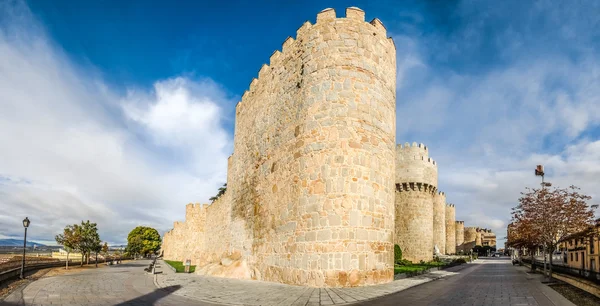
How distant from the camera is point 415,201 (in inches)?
1534

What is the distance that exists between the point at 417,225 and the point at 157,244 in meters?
61.8

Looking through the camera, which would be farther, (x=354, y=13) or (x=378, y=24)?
(x=378, y=24)

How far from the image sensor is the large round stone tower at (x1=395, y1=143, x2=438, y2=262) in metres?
37.8

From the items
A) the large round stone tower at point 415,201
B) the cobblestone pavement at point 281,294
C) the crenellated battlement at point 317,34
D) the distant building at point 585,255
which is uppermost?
the crenellated battlement at point 317,34

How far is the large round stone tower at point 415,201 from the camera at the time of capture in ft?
124

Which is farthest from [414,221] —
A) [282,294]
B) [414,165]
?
[282,294]

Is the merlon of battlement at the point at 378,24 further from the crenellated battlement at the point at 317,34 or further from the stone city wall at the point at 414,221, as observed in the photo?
the stone city wall at the point at 414,221

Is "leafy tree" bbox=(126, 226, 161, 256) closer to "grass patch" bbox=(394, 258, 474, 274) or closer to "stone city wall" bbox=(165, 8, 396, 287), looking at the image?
"grass patch" bbox=(394, 258, 474, 274)

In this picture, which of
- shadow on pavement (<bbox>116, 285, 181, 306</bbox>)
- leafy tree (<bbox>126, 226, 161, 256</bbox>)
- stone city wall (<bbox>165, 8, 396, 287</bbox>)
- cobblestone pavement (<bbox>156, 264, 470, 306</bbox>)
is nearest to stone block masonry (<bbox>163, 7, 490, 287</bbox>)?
stone city wall (<bbox>165, 8, 396, 287</bbox>)

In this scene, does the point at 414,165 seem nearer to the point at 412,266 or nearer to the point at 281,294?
the point at 412,266

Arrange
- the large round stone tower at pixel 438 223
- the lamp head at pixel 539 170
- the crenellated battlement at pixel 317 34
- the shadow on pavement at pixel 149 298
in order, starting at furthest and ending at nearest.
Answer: the large round stone tower at pixel 438 223
the lamp head at pixel 539 170
the crenellated battlement at pixel 317 34
the shadow on pavement at pixel 149 298

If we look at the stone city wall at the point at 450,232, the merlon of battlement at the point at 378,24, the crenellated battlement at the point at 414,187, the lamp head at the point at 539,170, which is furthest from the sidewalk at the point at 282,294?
the stone city wall at the point at 450,232

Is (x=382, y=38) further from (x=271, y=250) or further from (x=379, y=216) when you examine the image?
(x=271, y=250)

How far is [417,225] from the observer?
38.1 m
